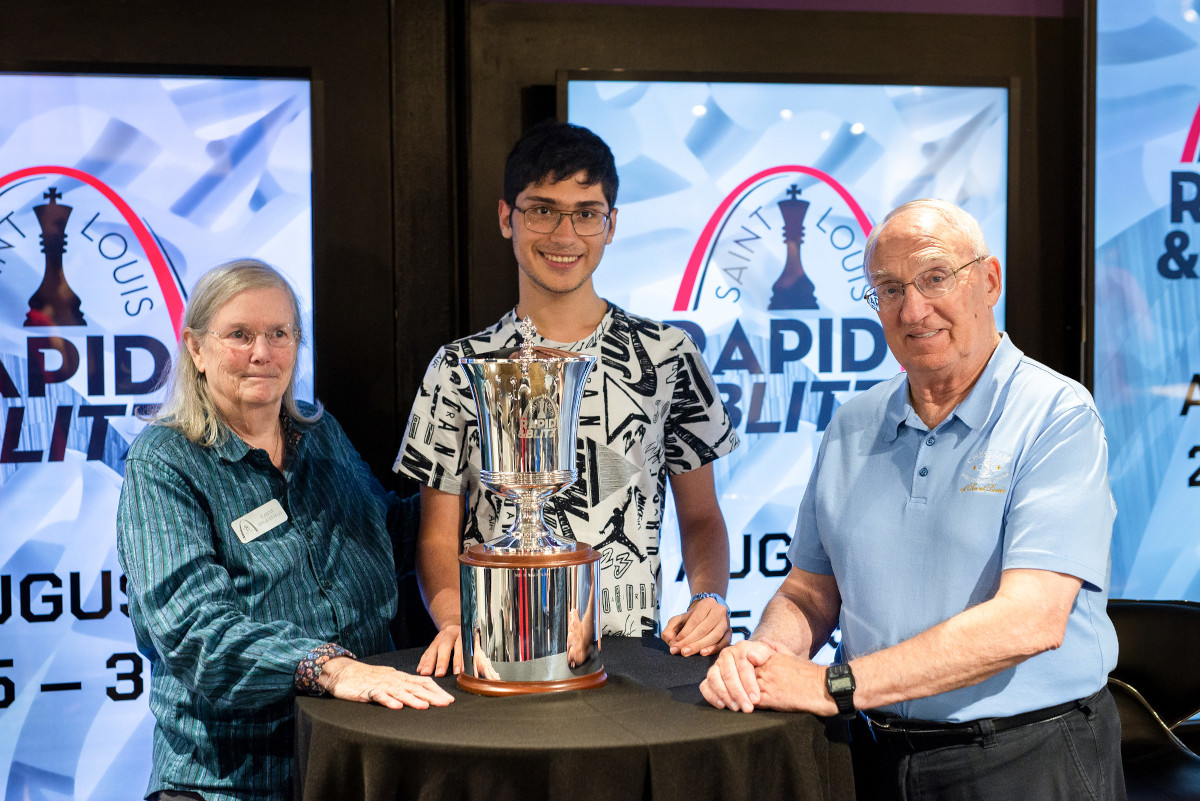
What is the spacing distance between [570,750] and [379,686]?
43 centimetres

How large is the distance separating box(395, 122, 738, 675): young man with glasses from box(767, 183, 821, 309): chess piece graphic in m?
0.89

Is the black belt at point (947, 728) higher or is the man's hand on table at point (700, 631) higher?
the man's hand on table at point (700, 631)

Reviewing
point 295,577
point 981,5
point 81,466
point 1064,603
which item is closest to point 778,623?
point 1064,603

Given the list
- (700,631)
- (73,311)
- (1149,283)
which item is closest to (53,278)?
(73,311)

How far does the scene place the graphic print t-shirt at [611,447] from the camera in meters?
2.64

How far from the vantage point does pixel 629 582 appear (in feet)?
8.71

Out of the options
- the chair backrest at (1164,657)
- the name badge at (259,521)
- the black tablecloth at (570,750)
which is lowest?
the chair backrest at (1164,657)

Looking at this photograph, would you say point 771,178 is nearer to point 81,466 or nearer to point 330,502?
point 330,502

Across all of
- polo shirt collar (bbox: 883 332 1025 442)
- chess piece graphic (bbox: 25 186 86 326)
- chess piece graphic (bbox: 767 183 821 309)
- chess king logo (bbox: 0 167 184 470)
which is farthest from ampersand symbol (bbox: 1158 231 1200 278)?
chess piece graphic (bbox: 25 186 86 326)

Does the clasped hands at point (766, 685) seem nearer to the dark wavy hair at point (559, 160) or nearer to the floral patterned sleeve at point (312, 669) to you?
the floral patterned sleeve at point (312, 669)

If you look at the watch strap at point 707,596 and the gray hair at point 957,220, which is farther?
the watch strap at point 707,596

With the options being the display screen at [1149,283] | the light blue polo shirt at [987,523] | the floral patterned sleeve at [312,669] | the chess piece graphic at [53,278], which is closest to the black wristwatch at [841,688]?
the light blue polo shirt at [987,523]

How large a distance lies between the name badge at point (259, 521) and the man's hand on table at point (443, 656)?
46cm

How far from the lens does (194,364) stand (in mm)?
2467
